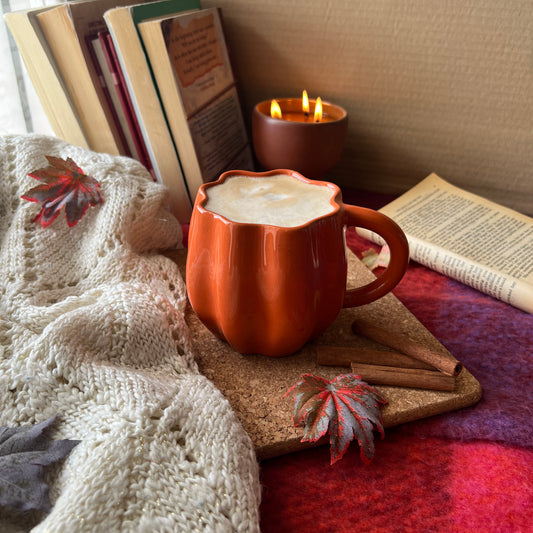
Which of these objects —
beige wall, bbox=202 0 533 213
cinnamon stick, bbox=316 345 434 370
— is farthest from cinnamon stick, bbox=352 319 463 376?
beige wall, bbox=202 0 533 213

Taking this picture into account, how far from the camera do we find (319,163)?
717 mm

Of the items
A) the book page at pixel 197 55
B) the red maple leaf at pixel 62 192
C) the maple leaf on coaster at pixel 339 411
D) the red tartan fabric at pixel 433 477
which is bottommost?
the red tartan fabric at pixel 433 477

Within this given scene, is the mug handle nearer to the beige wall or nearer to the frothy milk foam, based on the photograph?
the frothy milk foam

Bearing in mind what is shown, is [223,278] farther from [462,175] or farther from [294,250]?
[462,175]

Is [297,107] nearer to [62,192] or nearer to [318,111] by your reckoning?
[318,111]

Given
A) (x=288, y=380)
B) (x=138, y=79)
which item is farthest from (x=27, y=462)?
(x=138, y=79)

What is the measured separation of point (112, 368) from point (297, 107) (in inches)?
20.1

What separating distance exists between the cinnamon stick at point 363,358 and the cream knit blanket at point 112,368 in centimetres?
12

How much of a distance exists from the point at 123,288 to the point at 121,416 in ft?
0.51

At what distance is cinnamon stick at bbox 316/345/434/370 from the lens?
487 mm

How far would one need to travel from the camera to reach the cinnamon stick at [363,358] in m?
0.49

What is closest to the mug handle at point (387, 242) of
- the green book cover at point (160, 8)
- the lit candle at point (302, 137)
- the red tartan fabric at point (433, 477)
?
the red tartan fabric at point (433, 477)

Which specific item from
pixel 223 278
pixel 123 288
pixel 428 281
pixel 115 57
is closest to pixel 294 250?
pixel 223 278

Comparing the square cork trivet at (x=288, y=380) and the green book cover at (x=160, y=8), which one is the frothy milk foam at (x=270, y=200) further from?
the green book cover at (x=160, y=8)
